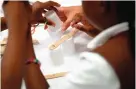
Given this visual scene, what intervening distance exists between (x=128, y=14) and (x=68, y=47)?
0.33 m

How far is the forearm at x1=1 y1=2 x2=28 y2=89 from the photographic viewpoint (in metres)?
0.59

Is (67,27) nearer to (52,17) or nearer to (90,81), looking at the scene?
(52,17)

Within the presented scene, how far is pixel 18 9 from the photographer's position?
24.3 inches

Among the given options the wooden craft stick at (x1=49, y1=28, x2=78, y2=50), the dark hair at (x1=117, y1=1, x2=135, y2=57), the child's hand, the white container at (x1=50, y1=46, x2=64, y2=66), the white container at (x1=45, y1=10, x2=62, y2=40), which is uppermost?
the dark hair at (x1=117, y1=1, x2=135, y2=57)

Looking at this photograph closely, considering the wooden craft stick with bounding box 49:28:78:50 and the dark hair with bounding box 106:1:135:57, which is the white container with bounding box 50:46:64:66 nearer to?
the wooden craft stick with bounding box 49:28:78:50

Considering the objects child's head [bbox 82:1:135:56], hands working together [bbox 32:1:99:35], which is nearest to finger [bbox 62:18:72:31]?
hands working together [bbox 32:1:99:35]

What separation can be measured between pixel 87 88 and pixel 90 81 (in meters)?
0.02

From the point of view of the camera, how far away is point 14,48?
0.60 meters

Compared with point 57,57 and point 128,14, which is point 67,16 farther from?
point 128,14

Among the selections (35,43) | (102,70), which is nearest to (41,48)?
(35,43)

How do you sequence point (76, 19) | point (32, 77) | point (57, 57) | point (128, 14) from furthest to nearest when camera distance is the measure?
point (76, 19) → point (57, 57) → point (32, 77) → point (128, 14)

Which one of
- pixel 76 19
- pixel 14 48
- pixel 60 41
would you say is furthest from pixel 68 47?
pixel 14 48

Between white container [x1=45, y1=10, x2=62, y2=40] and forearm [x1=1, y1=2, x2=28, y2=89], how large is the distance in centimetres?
26

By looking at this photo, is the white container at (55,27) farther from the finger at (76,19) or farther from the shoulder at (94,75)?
the shoulder at (94,75)
